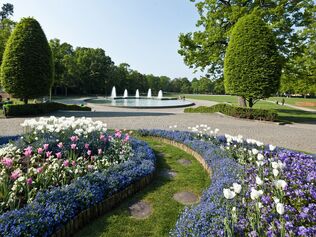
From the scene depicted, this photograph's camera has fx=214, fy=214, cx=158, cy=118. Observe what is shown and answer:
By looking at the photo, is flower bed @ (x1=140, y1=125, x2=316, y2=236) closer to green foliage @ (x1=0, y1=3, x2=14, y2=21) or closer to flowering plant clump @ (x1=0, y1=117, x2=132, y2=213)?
flowering plant clump @ (x1=0, y1=117, x2=132, y2=213)

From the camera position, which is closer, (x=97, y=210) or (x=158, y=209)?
(x=97, y=210)

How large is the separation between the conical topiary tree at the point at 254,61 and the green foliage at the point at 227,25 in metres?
1.92

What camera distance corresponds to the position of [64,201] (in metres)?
3.12

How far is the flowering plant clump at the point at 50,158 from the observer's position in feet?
11.6

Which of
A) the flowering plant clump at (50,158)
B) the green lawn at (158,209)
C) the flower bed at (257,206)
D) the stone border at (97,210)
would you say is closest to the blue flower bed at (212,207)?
the flower bed at (257,206)

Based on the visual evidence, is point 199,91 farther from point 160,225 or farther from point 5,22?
point 160,225

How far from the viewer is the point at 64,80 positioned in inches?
1880

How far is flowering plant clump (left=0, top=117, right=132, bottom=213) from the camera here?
3.55 metres

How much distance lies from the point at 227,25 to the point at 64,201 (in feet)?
66.7

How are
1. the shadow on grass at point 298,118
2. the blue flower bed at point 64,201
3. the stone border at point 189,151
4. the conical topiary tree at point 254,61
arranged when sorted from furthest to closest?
the shadow on grass at point 298,118 → the conical topiary tree at point 254,61 → the stone border at point 189,151 → the blue flower bed at point 64,201

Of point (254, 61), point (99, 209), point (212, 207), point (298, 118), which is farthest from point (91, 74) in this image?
point (212, 207)

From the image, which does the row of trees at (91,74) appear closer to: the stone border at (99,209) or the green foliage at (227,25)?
the green foliage at (227,25)

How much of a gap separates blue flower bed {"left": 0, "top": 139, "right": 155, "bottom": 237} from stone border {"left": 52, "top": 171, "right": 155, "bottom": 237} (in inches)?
2.7

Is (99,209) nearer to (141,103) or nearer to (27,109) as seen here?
(27,109)
